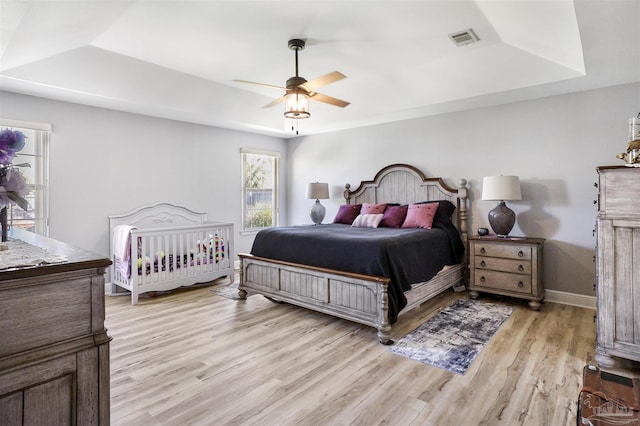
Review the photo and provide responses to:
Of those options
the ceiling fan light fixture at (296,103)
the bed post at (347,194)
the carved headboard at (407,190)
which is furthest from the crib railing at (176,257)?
the ceiling fan light fixture at (296,103)

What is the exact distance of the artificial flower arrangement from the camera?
3.75 ft

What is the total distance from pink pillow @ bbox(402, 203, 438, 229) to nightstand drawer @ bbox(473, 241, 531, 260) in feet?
1.99

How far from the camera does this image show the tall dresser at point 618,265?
2287mm

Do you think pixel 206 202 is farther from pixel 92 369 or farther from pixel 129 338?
pixel 92 369

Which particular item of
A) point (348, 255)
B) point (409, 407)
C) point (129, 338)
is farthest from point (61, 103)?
point (409, 407)

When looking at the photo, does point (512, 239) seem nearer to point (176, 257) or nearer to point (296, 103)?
point (296, 103)

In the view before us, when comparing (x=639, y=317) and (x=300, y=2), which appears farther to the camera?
(x=300, y=2)

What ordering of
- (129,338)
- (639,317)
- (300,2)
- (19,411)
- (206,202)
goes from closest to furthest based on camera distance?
(19,411) → (639,317) → (300,2) → (129,338) → (206,202)

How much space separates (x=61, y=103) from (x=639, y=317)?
5.76m

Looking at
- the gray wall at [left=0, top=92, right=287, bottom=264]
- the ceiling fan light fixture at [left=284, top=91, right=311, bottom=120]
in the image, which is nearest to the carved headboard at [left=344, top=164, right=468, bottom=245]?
the gray wall at [left=0, top=92, right=287, bottom=264]

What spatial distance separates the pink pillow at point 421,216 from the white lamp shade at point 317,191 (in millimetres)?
1687

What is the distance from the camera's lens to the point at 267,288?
3.82 m

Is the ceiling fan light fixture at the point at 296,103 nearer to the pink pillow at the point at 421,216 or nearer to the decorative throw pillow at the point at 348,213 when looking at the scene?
the pink pillow at the point at 421,216

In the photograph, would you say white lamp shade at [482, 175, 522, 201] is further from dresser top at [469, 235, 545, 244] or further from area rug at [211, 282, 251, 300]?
area rug at [211, 282, 251, 300]
